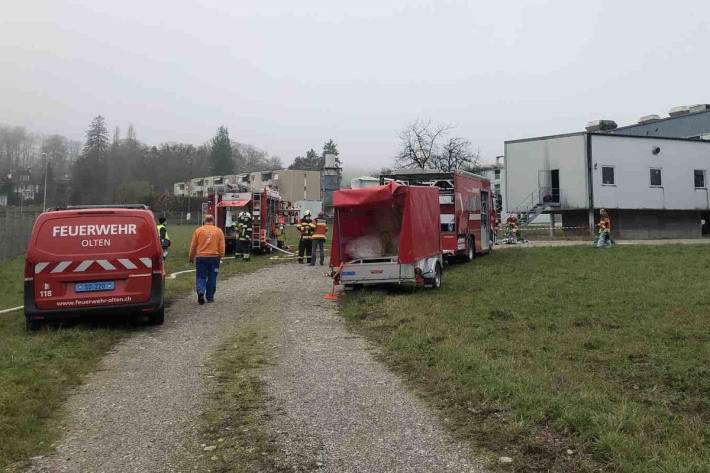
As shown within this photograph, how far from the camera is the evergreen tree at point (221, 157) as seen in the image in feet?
→ 334

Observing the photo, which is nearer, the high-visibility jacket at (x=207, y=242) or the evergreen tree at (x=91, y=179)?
the high-visibility jacket at (x=207, y=242)

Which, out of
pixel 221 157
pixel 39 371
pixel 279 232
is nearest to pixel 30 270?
pixel 39 371

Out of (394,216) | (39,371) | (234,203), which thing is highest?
(234,203)

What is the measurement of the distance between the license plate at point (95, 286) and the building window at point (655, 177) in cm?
3528

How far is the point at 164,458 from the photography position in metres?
3.87

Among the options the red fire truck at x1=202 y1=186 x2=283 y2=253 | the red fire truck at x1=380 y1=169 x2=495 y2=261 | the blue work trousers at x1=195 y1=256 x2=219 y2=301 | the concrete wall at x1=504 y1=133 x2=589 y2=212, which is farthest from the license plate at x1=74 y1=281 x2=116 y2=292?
the concrete wall at x1=504 y1=133 x2=589 y2=212

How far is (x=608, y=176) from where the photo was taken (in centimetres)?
3378

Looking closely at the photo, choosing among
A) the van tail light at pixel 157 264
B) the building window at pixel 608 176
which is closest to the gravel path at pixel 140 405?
the van tail light at pixel 157 264

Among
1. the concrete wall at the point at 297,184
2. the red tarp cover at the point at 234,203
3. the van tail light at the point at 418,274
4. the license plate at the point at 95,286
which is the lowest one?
the van tail light at the point at 418,274

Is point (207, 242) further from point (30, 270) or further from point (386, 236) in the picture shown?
point (386, 236)

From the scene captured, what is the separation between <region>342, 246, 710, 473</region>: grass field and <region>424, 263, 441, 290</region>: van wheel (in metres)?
0.24

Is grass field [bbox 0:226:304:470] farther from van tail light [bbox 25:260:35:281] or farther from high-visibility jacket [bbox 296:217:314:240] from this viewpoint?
high-visibility jacket [bbox 296:217:314:240]

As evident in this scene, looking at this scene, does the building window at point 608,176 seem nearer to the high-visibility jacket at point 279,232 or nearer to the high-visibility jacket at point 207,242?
the high-visibility jacket at point 279,232

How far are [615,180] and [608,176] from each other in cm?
53
